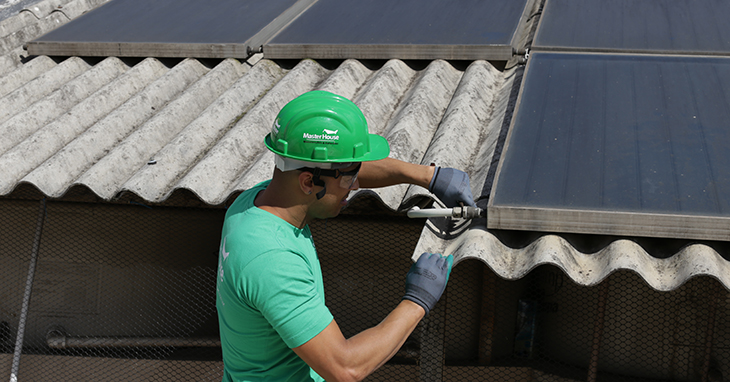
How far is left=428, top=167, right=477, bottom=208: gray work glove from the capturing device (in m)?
2.96

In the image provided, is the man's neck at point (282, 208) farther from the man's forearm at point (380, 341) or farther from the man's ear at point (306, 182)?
the man's forearm at point (380, 341)

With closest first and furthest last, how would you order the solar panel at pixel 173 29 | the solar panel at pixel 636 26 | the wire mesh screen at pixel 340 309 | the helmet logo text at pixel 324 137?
the helmet logo text at pixel 324 137
the wire mesh screen at pixel 340 309
the solar panel at pixel 636 26
the solar panel at pixel 173 29

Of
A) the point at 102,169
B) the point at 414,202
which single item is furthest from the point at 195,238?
the point at 414,202

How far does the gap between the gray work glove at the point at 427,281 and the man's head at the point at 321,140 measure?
454 millimetres

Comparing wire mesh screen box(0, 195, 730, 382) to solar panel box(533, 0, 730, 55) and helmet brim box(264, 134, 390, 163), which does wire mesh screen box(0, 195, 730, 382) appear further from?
solar panel box(533, 0, 730, 55)

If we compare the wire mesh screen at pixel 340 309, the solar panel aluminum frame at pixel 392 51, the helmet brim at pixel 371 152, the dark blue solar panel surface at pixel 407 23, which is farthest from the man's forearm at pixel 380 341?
the dark blue solar panel surface at pixel 407 23

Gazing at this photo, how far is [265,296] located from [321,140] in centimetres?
60

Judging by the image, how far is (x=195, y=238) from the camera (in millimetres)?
4551

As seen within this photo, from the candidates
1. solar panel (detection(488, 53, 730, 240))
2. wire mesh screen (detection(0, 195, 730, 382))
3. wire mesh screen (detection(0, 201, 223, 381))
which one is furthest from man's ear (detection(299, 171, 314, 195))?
wire mesh screen (detection(0, 201, 223, 381))

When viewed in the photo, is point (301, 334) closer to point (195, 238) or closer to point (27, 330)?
point (195, 238)

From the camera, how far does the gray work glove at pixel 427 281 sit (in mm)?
2357

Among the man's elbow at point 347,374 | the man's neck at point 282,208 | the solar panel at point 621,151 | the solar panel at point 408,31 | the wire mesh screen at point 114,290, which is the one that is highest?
the man's neck at point 282,208

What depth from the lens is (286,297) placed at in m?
2.03

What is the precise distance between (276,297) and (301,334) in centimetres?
15
